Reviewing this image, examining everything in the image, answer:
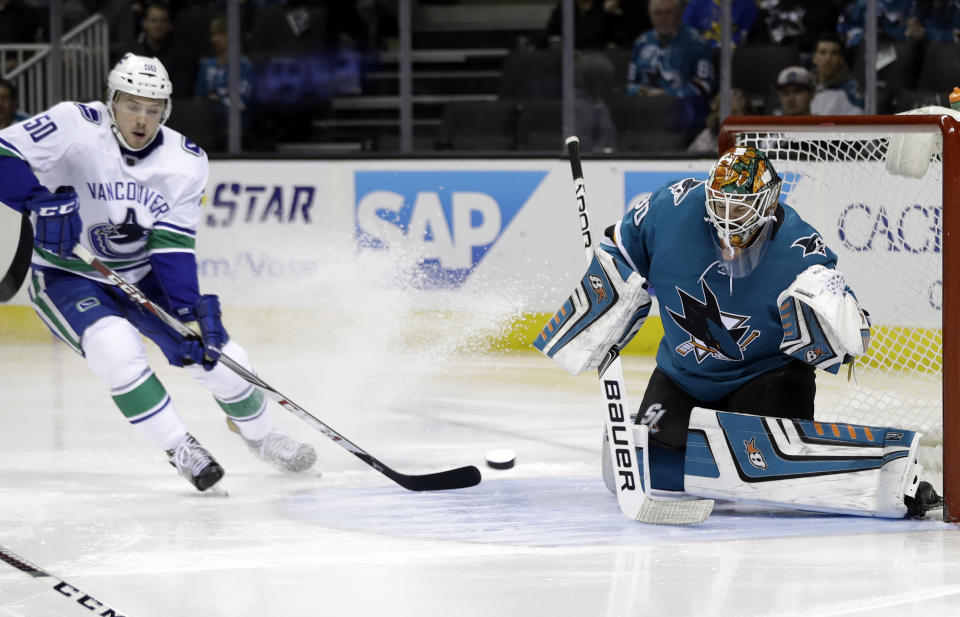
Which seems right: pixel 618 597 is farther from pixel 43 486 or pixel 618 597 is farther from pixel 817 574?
pixel 43 486

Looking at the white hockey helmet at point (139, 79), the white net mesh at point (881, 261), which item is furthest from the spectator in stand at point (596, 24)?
the white hockey helmet at point (139, 79)

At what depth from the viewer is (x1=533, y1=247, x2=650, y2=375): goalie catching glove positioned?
3.16 m

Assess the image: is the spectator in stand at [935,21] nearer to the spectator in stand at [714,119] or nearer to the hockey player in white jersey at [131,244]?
the spectator in stand at [714,119]

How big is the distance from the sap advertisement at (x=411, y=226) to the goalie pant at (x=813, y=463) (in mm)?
2450

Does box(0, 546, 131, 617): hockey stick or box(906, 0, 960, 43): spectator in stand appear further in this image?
box(906, 0, 960, 43): spectator in stand

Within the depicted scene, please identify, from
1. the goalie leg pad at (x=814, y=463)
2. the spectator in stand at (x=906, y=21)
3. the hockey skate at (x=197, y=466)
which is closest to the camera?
the goalie leg pad at (x=814, y=463)

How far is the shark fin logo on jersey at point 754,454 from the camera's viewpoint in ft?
9.98

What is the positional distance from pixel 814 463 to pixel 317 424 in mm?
1121

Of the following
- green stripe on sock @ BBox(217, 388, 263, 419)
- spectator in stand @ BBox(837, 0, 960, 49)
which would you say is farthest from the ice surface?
spectator in stand @ BBox(837, 0, 960, 49)

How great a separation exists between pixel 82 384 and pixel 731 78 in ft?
8.37

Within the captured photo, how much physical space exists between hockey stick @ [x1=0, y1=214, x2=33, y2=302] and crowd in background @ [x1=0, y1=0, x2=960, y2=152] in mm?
2614

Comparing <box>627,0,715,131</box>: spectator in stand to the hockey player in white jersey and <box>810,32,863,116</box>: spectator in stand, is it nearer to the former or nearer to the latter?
<box>810,32,863,116</box>: spectator in stand

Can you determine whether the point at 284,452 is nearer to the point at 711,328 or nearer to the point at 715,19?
the point at 711,328

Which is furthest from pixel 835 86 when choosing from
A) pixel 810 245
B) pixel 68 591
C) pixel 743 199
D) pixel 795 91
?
pixel 68 591
